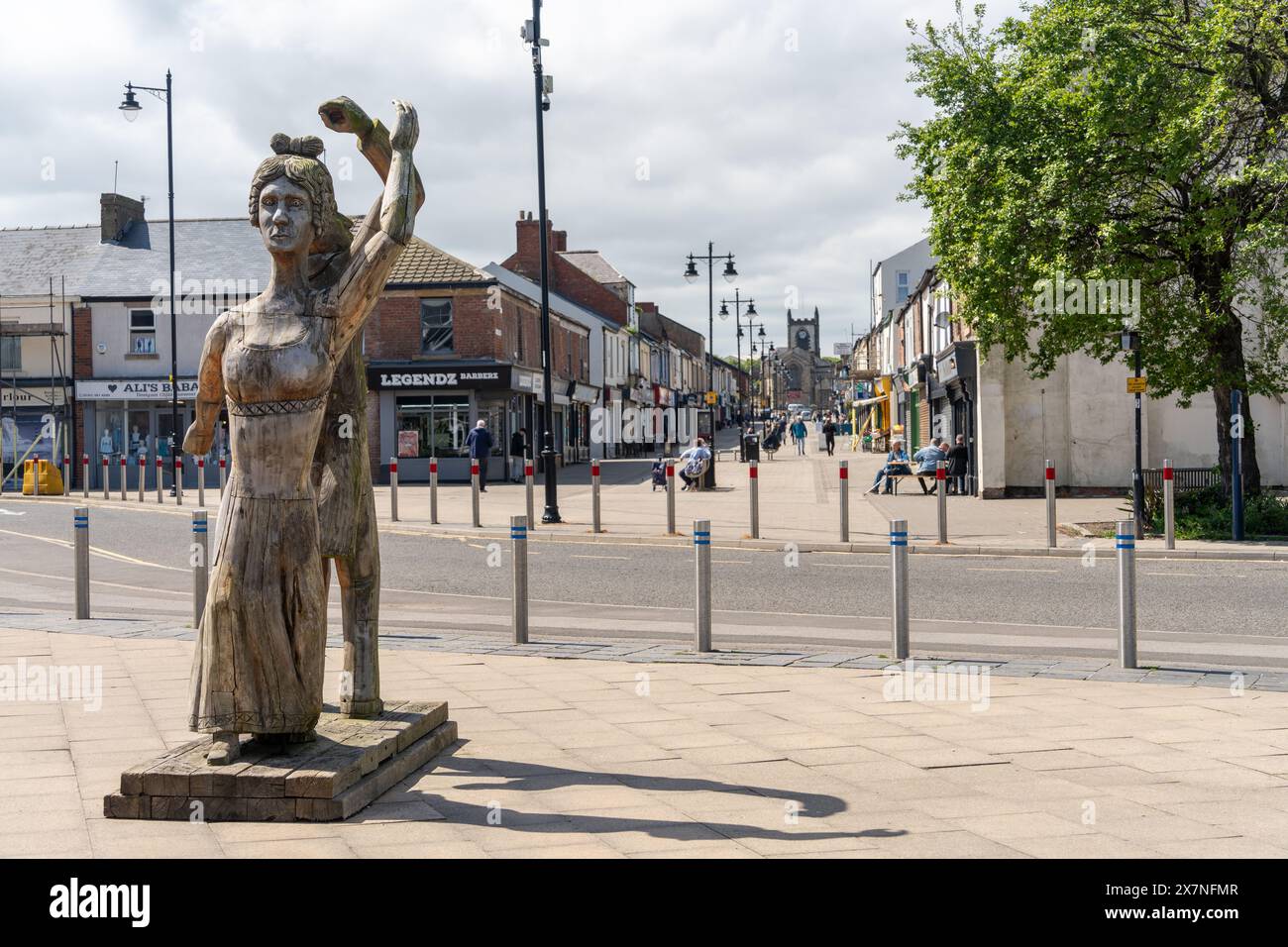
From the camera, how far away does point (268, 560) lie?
193 inches

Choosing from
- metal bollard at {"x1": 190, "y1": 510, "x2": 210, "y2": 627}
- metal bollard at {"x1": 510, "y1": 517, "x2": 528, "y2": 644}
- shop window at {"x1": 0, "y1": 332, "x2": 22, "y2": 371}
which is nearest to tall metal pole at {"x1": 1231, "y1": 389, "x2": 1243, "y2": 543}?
metal bollard at {"x1": 510, "y1": 517, "x2": 528, "y2": 644}

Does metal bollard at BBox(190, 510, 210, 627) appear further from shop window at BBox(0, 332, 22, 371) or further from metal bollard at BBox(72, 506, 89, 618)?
shop window at BBox(0, 332, 22, 371)

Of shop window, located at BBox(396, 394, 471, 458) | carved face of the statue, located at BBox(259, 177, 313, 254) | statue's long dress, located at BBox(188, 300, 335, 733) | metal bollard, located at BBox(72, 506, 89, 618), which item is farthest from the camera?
shop window, located at BBox(396, 394, 471, 458)

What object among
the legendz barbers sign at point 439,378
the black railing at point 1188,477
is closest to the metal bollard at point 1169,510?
the black railing at point 1188,477

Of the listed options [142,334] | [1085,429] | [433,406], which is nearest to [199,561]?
[1085,429]

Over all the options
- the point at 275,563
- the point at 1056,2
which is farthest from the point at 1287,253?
the point at 275,563

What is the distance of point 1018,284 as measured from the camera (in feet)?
62.8

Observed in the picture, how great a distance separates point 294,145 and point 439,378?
33.5 m

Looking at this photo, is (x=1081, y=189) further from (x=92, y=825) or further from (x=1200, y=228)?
(x=92, y=825)

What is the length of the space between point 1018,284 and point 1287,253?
3.53 m

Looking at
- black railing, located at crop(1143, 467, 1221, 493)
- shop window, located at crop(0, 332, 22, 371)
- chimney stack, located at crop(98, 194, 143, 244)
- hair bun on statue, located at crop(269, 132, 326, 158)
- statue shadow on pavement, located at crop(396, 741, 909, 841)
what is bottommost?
statue shadow on pavement, located at crop(396, 741, 909, 841)

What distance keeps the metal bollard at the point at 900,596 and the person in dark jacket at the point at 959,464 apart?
20088mm

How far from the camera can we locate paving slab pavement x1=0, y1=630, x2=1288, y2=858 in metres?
4.57

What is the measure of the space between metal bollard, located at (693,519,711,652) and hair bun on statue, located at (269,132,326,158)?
4414 millimetres
